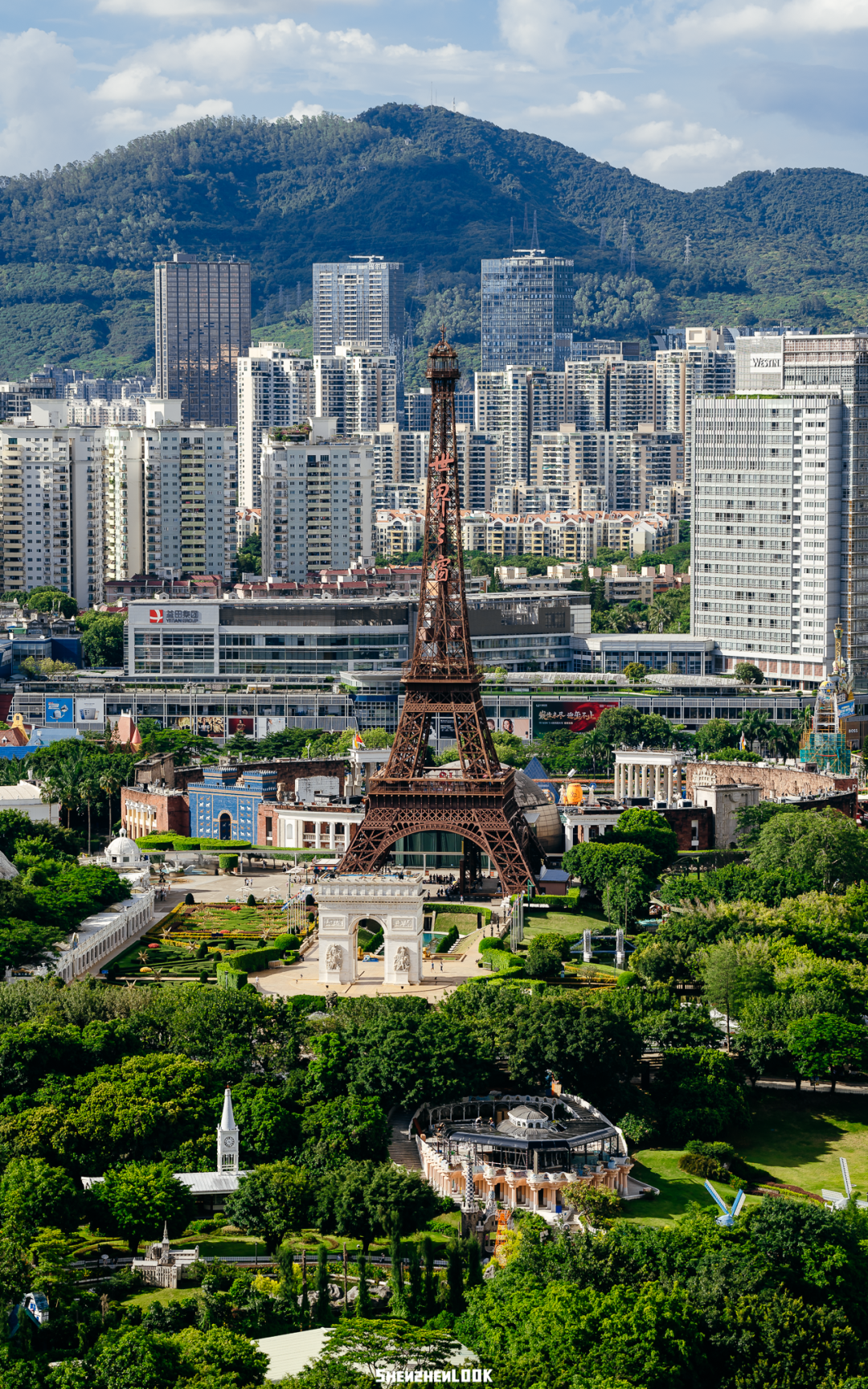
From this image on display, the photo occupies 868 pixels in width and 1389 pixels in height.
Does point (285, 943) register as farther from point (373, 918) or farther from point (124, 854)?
point (124, 854)

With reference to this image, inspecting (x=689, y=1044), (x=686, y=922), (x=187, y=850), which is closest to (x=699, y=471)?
(x=187, y=850)

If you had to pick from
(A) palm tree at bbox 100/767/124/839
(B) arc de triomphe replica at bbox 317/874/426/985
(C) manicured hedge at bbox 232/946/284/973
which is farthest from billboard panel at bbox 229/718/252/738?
(B) arc de triomphe replica at bbox 317/874/426/985

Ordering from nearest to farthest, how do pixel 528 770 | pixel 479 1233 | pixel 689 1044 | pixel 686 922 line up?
pixel 479 1233 → pixel 689 1044 → pixel 686 922 → pixel 528 770

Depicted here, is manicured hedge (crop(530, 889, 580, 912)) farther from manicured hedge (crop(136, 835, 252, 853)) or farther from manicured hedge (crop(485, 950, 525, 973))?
manicured hedge (crop(136, 835, 252, 853))

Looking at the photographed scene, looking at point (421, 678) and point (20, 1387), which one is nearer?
point (20, 1387)

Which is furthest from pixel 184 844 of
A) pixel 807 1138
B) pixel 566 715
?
pixel 807 1138

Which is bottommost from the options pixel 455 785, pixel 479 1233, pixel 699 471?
pixel 479 1233

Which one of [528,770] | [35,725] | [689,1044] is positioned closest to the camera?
[689,1044]

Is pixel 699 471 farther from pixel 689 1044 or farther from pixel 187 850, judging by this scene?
pixel 689 1044
